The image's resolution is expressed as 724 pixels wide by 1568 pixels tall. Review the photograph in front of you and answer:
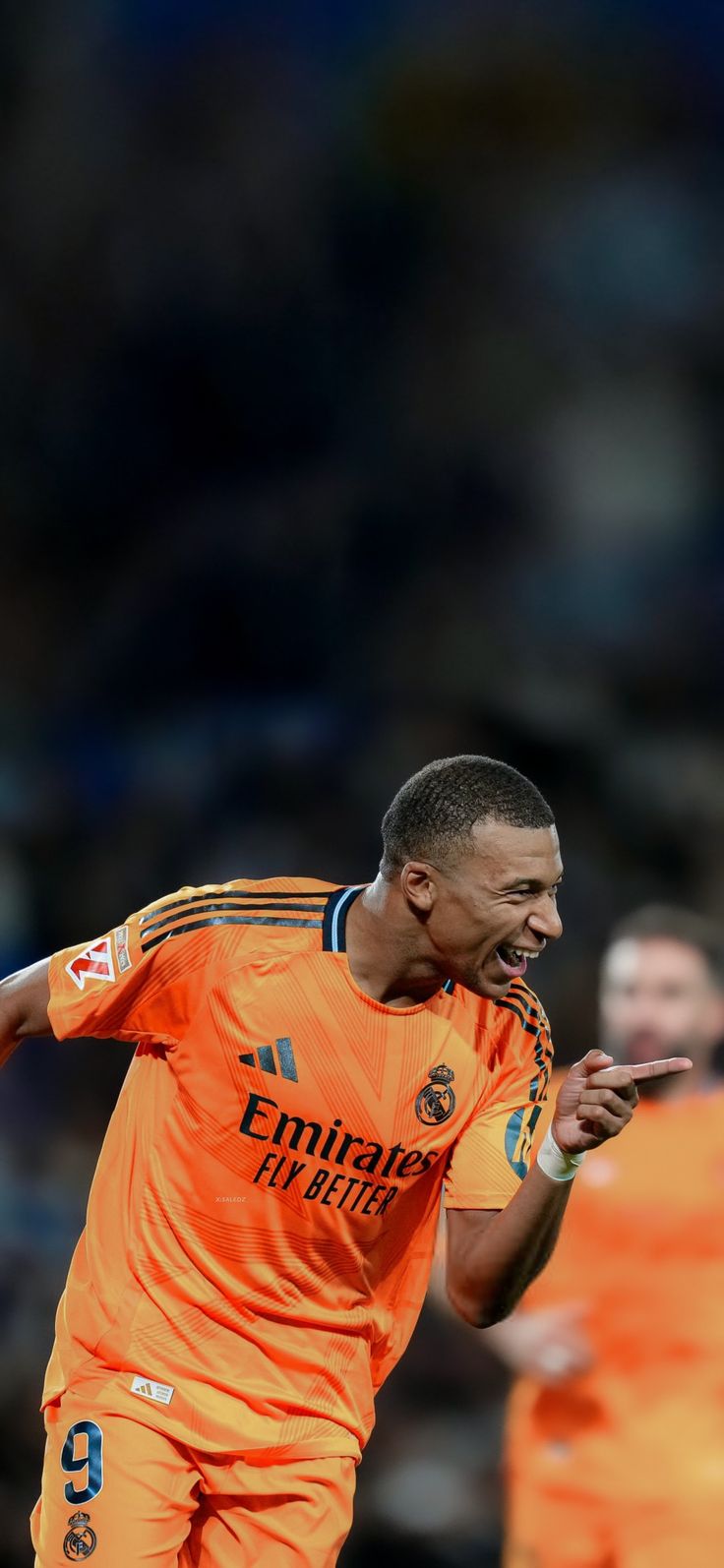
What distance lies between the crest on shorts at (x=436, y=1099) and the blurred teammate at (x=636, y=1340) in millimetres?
1381

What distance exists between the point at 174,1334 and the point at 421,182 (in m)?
7.16

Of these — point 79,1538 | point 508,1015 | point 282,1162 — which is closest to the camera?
point 79,1538

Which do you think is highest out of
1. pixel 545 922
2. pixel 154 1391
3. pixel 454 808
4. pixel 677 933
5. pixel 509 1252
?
pixel 677 933

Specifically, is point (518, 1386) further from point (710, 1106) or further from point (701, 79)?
point (701, 79)

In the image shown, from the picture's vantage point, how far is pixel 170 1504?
8.39ft

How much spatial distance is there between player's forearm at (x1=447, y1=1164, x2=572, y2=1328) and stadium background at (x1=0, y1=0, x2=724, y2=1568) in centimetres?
410

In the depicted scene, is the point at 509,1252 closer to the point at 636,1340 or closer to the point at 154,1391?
the point at 154,1391

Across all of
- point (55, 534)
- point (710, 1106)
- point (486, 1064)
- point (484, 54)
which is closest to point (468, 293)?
point (484, 54)

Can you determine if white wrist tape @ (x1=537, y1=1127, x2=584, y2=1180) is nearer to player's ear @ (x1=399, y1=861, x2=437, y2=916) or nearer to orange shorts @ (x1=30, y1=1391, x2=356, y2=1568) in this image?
player's ear @ (x1=399, y1=861, x2=437, y2=916)

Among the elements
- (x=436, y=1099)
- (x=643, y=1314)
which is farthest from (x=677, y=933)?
(x=436, y=1099)

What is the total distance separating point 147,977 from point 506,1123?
653 mm

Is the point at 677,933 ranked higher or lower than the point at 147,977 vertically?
higher

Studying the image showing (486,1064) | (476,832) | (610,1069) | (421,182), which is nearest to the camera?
(610,1069)

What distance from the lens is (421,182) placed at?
8.48 m
